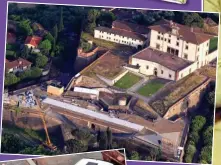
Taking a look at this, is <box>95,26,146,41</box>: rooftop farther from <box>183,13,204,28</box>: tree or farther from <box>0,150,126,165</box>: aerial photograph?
<box>0,150,126,165</box>: aerial photograph

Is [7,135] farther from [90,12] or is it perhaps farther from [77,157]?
[90,12]

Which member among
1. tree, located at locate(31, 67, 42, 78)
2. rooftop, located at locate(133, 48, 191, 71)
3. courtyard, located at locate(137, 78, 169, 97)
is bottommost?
courtyard, located at locate(137, 78, 169, 97)

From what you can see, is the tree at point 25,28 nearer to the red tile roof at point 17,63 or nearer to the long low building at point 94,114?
the red tile roof at point 17,63

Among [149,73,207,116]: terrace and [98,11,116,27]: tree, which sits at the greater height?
[98,11,116,27]: tree

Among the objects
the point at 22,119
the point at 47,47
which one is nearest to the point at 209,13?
the point at 47,47

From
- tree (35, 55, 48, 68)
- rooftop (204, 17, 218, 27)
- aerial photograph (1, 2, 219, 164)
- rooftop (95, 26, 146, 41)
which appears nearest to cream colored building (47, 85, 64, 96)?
aerial photograph (1, 2, 219, 164)

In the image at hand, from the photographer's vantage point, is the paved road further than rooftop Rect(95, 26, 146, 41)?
No
